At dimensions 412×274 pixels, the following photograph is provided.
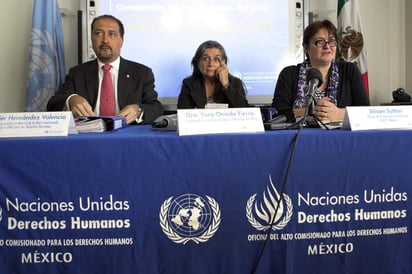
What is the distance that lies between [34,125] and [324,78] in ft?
4.86

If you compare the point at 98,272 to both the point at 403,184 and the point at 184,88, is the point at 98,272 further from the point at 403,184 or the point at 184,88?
the point at 184,88

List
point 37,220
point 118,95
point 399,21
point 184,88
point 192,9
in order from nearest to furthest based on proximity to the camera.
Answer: point 37,220, point 118,95, point 184,88, point 192,9, point 399,21

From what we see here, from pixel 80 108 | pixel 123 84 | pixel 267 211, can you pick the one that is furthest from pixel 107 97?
pixel 267 211

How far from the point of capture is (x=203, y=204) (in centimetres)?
102

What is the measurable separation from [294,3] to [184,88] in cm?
142

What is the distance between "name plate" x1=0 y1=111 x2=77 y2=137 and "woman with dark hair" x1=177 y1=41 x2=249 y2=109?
1293mm

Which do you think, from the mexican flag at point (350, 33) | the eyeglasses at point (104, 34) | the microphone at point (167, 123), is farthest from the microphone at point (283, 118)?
the mexican flag at point (350, 33)

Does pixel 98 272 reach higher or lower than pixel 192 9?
lower

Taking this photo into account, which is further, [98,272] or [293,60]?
[293,60]

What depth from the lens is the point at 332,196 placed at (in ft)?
3.39

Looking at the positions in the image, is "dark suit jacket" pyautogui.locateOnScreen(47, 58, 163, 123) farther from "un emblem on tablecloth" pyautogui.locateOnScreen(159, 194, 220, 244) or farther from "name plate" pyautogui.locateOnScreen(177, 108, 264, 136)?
"un emblem on tablecloth" pyautogui.locateOnScreen(159, 194, 220, 244)

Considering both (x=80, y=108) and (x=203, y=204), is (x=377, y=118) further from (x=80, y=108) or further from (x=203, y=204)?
(x=80, y=108)

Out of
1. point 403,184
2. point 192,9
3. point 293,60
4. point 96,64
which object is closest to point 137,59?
point 192,9

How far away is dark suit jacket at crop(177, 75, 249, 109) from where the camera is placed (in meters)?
2.27
